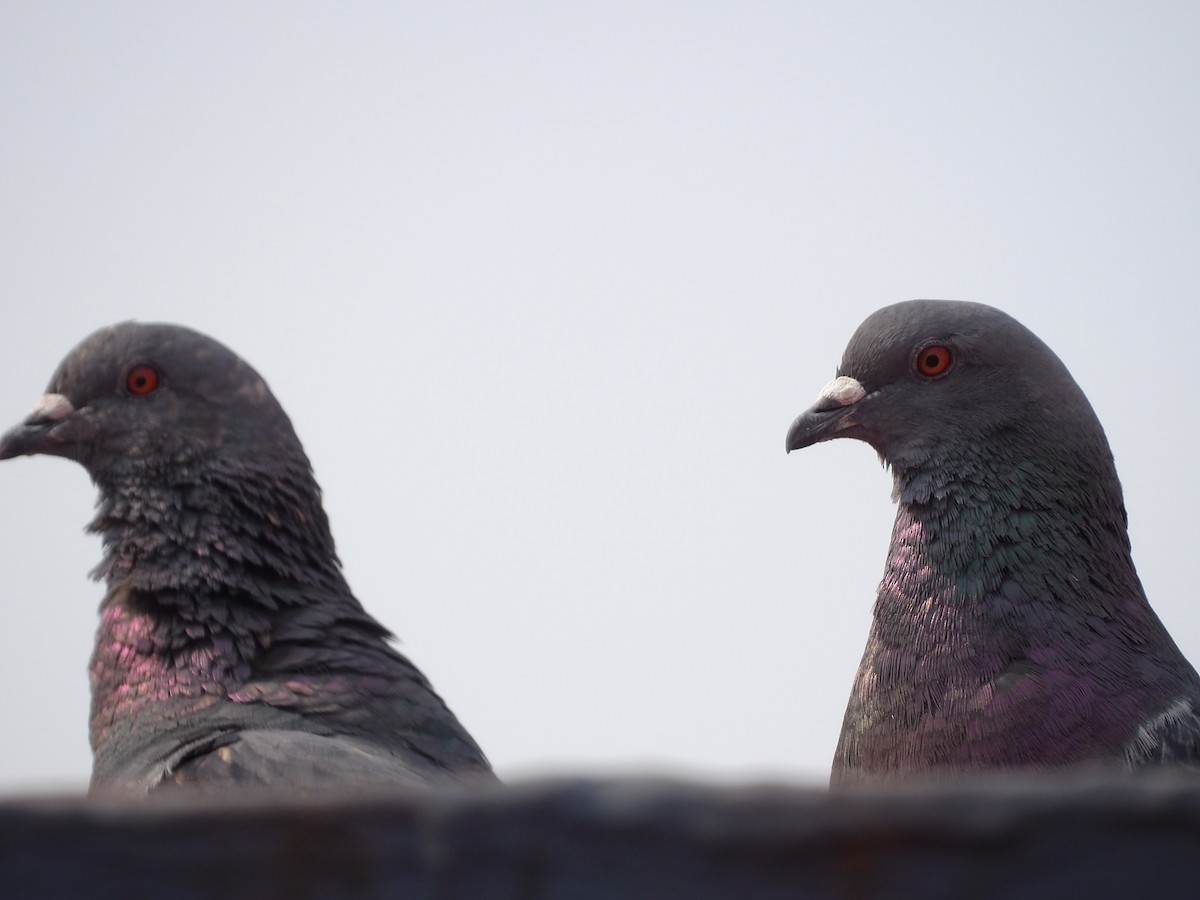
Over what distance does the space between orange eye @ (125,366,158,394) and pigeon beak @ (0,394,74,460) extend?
0.22m

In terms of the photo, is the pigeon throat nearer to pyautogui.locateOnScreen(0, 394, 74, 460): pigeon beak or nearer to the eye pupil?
pyautogui.locateOnScreen(0, 394, 74, 460): pigeon beak

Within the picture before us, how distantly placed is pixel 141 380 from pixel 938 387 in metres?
2.71

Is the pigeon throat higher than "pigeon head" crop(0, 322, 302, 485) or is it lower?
lower

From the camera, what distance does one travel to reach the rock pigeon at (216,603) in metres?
3.85

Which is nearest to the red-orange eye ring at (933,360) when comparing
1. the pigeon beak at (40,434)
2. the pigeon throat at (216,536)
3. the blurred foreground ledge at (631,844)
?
the pigeon throat at (216,536)

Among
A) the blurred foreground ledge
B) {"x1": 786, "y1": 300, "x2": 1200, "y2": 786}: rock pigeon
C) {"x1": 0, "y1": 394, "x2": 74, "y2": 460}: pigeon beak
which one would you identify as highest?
{"x1": 0, "y1": 394, "x2": 74, "y2": 460}: pigeon beak

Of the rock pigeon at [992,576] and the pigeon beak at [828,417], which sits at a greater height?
the pigeon beak at [828,417]

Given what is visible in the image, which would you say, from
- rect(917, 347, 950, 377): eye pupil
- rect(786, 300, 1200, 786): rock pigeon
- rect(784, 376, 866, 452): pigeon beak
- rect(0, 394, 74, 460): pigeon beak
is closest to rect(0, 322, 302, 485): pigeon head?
rect(0, 394, 74, 460): pigeon beak

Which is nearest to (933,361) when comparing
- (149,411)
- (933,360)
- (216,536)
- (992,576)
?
(933,360)

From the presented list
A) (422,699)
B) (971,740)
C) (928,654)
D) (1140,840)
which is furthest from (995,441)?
(1140,840)

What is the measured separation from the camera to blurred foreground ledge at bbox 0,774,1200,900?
3.29 ft

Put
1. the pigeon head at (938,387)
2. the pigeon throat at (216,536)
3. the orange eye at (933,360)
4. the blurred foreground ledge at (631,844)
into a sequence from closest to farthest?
1. the blurred foreground ledge at (631,844)
2. the pigeon throat at (216,536)
3. the pigeon head at (938,387)
4. the orange eye at (933,360)

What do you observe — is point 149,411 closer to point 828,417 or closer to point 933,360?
point 828,417

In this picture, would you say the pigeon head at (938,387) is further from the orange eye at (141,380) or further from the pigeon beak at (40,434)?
the pigeon beak at (40,434)
